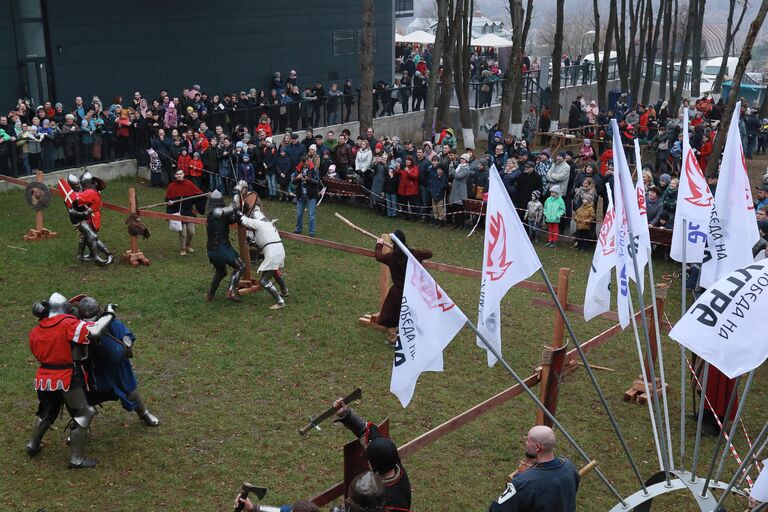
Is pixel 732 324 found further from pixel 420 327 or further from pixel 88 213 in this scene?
pixel 88 213

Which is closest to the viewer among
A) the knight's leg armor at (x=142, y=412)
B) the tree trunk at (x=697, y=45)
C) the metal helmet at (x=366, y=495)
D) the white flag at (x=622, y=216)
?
the metal helmet at (x=366, y=495)

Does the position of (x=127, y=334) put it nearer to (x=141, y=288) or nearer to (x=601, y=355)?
(x=141, y=288)

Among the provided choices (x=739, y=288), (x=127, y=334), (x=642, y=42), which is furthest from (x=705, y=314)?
(x=642, y=42)

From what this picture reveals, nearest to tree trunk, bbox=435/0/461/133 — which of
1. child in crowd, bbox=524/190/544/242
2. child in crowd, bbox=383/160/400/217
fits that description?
child in crowd, bbox=383/160/400/217

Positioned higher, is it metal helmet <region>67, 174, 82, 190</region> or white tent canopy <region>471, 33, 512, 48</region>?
white tent canopy <region>471, 33, 512, 48</region>

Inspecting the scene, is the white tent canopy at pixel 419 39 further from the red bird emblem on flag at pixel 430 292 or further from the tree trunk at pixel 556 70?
the red bird emblem on flag at pixel 430 292

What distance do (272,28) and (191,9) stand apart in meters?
3.40

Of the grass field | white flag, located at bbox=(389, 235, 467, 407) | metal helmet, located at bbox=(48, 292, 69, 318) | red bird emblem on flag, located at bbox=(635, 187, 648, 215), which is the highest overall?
red bird emblem on flag, located at bbox=(635, 187, 648, 215)

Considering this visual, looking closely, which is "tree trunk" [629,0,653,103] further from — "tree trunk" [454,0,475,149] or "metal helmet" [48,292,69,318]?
"metal helmet" [48,292,69,318]

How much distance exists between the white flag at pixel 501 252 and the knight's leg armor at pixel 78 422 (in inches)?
162

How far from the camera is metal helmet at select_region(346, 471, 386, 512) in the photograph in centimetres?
560

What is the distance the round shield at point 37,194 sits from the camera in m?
15.7

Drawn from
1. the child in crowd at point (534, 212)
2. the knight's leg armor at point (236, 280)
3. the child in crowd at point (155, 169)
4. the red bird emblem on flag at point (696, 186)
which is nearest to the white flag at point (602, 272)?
the red bird emblem on flag at point (696, 186)

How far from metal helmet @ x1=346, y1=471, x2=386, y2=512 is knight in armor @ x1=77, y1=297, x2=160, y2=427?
4.04 metres
